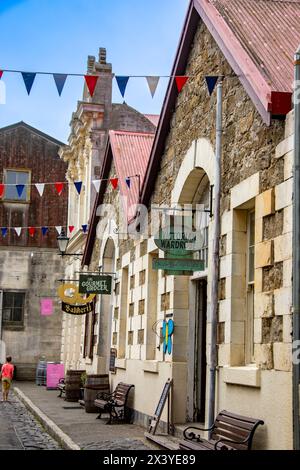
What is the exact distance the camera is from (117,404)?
1541 cm

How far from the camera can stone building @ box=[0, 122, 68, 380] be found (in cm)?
3478

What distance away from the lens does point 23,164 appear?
36.2 metres

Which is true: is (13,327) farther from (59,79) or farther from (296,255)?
(296,255)

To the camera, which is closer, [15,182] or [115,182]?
[115,182]

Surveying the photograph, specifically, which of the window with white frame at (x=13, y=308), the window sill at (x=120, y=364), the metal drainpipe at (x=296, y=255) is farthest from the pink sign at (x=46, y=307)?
the metal drainpipe at (x=296, y=255)

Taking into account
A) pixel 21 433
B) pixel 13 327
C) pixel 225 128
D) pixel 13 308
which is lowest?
pixel 21 433

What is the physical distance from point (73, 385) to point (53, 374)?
6.35 metres

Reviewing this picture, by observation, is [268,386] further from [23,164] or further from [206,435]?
[23,164]

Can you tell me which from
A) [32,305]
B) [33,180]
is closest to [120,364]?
[32,305]

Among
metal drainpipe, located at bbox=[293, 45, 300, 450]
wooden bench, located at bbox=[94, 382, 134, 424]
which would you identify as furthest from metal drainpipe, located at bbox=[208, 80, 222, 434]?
wooden bench, located at bbox=[94, 382, 134, 424]

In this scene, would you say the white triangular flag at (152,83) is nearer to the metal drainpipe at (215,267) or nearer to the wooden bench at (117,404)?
the metal drainpipe at (215,267)

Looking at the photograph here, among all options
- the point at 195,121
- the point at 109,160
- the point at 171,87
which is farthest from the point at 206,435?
the point at 109,160

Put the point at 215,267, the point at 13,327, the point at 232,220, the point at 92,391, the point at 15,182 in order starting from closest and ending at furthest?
1. the point at 232,220
2. the point at 215,267
3. the point at 92,391
4. the point at 13,327
5. the point at 15,182

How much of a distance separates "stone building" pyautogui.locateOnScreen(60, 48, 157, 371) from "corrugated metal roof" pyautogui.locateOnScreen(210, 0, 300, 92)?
12.6m
